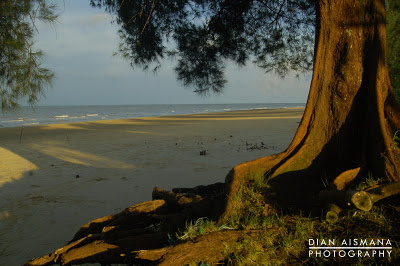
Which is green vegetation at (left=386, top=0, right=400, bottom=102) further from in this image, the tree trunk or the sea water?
the sea water

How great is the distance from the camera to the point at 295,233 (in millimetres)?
2518

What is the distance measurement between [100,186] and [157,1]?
3.61 meters

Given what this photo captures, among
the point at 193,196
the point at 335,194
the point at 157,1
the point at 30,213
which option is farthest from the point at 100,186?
the point at 335,194

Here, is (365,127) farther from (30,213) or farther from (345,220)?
(30,213)

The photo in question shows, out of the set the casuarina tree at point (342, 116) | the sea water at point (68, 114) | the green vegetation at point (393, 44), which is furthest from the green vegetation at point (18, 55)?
the green vegetation at point (393, 44)

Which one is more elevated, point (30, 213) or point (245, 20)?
point (245, 20)

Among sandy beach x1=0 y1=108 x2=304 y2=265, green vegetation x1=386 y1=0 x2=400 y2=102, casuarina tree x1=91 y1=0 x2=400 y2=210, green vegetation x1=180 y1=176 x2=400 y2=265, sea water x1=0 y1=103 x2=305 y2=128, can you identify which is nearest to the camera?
green vegetation x1=180 y1=176 x2=400 y2=265

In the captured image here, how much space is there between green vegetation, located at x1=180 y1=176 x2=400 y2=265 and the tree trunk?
571mm

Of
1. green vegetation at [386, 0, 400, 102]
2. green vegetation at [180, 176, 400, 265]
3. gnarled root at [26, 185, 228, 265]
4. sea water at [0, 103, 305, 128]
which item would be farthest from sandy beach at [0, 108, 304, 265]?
green vegetation at [386, 0, 400, 102]

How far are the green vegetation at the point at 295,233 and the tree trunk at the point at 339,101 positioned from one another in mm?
571

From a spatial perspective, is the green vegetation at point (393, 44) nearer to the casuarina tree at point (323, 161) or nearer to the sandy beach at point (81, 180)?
the sandy beach at point (81, 180)

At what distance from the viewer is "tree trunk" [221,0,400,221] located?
3281 millimetres

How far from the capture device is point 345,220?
261cm

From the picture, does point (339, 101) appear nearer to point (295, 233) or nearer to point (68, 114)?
point (295, 233)
